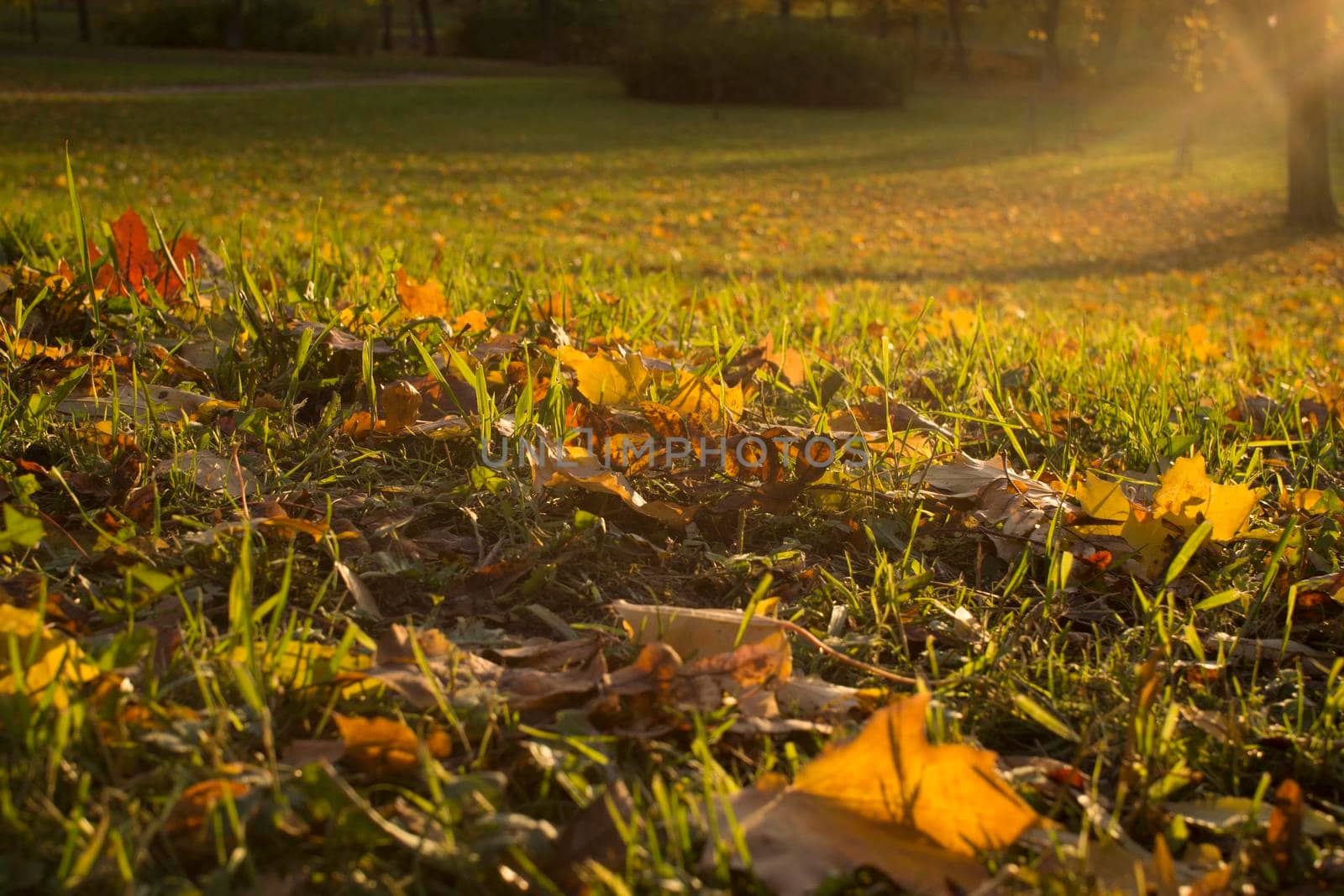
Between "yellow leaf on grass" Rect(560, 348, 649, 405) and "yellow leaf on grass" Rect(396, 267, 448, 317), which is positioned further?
"yellow leaf on grass" Rect(396, 267, 448, 317)

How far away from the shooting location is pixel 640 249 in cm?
935

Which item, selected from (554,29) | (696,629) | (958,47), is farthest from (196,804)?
(958,47)

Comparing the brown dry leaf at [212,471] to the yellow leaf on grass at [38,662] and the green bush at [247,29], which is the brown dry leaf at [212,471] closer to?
the yellow leaf on grass at [38,662]

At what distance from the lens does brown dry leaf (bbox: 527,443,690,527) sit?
5.28 feet

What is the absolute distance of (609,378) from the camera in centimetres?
196

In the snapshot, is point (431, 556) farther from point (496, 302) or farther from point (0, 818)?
point (496, 302)

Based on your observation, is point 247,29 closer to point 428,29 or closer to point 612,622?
point 428,29

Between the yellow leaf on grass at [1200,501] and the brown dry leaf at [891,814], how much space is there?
0.86 metres

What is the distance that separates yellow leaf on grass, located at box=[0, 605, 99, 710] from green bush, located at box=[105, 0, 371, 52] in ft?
148

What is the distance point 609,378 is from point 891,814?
3.74ft

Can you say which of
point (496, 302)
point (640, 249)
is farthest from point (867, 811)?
point (640, 249)

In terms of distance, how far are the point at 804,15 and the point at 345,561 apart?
60.8m

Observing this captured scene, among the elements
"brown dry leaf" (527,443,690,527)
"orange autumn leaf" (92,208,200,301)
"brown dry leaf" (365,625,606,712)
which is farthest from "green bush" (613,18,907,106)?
"brown dry leaf" (365,625,606,712)

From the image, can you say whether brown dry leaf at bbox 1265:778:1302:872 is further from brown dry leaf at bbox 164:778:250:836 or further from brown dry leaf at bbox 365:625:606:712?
brown dry leaf at bbox 164:778:250:836
